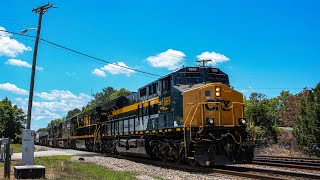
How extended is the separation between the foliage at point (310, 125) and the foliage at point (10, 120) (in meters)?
50.7

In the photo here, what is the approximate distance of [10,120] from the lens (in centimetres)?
6450

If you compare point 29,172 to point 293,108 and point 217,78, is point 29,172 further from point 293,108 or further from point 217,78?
point 293,108

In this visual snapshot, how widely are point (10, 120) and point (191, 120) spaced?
60527 millimetres

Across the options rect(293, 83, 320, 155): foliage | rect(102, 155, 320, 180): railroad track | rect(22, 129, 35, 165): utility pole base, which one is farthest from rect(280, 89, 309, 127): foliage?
rect(22, 129, 35, 165): utility pole base

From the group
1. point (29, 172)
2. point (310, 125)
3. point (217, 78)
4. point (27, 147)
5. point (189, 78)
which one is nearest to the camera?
point (29, 172)

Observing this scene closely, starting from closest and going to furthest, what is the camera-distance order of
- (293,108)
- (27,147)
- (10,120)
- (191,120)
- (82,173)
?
1. (82,173)
2. (191,120)
3. (27,147)
4. (293,108)
5. (10,120)

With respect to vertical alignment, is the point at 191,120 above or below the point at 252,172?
above

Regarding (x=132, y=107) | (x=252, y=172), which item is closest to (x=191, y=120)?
(x=252, y=172)

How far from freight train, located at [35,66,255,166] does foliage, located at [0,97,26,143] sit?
167 feet

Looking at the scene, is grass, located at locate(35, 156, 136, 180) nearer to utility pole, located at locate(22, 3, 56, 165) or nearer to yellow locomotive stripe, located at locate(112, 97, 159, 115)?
utility pole, located at locate(22, 3, 56, 165)

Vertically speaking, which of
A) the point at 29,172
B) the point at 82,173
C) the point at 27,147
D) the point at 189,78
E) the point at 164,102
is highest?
the point at 189,78

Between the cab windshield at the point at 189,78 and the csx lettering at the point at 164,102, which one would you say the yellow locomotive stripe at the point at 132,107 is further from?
the cab windshield at the point at 189,78

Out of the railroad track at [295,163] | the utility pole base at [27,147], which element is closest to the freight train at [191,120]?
the railroad track at [295,163]

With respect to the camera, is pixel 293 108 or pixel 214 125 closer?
pixel 214 125
